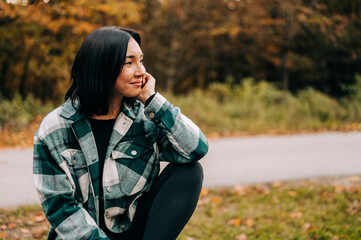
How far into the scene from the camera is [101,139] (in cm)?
192

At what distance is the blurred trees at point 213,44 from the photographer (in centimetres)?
923

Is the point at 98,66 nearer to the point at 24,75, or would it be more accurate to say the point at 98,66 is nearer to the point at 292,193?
the point at 292,193

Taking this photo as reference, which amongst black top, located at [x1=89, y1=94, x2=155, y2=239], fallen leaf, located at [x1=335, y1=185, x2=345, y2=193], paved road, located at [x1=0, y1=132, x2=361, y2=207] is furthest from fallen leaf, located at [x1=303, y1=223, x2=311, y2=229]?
black top, located at [x1=89, y1=94, x2=155, y2=239]

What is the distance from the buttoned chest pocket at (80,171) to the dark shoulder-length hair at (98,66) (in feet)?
0.71

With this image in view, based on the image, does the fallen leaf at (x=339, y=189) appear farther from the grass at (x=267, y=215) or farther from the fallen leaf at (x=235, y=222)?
the fallen leaf at (x=235, y=222)

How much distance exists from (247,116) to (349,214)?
19.2 feet

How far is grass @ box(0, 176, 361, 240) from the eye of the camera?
3029mm

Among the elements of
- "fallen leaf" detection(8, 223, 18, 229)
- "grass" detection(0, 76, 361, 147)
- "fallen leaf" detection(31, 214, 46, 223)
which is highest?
"fallen leaf" detection(8, 223, 18, 229)

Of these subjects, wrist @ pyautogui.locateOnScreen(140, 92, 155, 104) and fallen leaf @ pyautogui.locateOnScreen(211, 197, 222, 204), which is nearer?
wrist @ pyautogui.locateOnScreen(140, 92, 155, 104)

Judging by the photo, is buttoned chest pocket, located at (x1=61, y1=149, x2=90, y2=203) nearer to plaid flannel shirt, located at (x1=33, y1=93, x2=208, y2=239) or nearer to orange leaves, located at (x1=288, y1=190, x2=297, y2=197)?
plaid flannel shirt, located at (x1=33, y1=93, x2=208, y2=239)

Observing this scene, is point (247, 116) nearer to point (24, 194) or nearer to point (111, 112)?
point (24, 194)

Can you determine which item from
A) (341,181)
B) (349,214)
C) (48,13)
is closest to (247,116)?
(341,181)

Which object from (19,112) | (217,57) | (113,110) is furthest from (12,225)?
(217,57)

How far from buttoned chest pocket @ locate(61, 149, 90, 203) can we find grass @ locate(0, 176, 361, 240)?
1346mm
